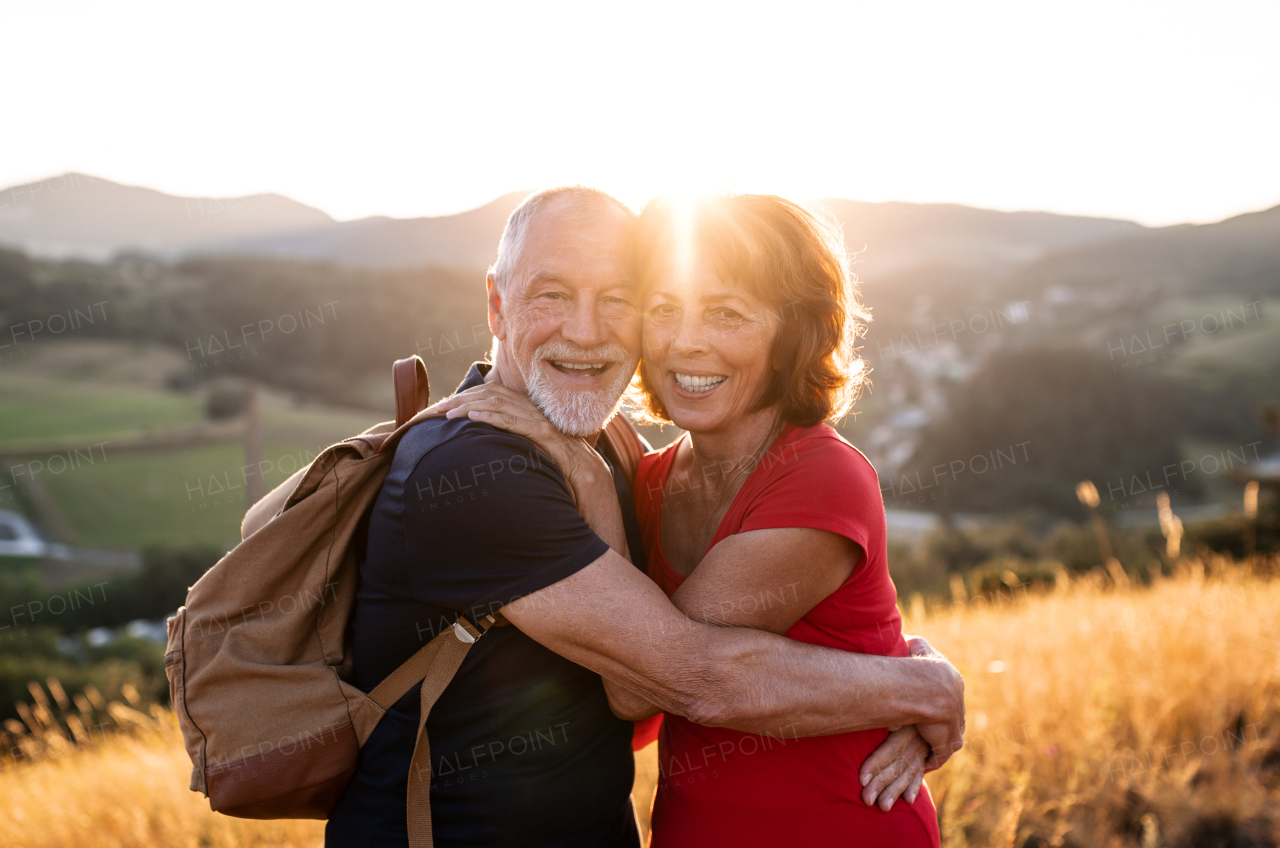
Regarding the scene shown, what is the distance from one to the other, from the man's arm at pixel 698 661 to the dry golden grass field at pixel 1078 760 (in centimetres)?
104

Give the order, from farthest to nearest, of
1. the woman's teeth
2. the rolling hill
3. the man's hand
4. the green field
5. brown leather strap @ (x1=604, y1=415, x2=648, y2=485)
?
1. the rolling hill
2. the green field
3. brown leather strap @ (x1=604, y1=415, x2=648, y2=485)
4. the woman's teeth
5. the man's hand

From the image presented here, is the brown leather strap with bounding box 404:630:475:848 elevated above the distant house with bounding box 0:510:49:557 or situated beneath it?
elevated above

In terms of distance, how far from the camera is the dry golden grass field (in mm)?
3053

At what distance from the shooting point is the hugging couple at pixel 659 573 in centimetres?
160

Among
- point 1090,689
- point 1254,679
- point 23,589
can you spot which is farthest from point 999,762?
point 23,589

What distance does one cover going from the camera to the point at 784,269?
6.55 ft

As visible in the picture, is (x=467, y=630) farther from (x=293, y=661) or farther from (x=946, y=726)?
(x=946, y=726)

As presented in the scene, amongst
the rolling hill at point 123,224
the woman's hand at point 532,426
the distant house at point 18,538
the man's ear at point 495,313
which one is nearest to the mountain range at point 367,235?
the rolling hill at point 123,224

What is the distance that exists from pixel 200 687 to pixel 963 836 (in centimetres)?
285

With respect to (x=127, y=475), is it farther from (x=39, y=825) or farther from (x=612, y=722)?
(x=612, y=722)

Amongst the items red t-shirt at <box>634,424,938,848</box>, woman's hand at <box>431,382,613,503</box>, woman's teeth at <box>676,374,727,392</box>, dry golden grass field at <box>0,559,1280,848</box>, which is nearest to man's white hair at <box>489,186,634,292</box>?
woman's hand at <box>431,382,613,503</box>

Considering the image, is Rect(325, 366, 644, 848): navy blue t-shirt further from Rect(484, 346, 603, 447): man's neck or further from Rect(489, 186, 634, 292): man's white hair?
Rect(489, 186, 634, 292): man's white hair

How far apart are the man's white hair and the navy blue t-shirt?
0.58 meters

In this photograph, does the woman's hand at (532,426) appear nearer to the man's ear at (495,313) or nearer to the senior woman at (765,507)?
the senior woman at (765,507)
